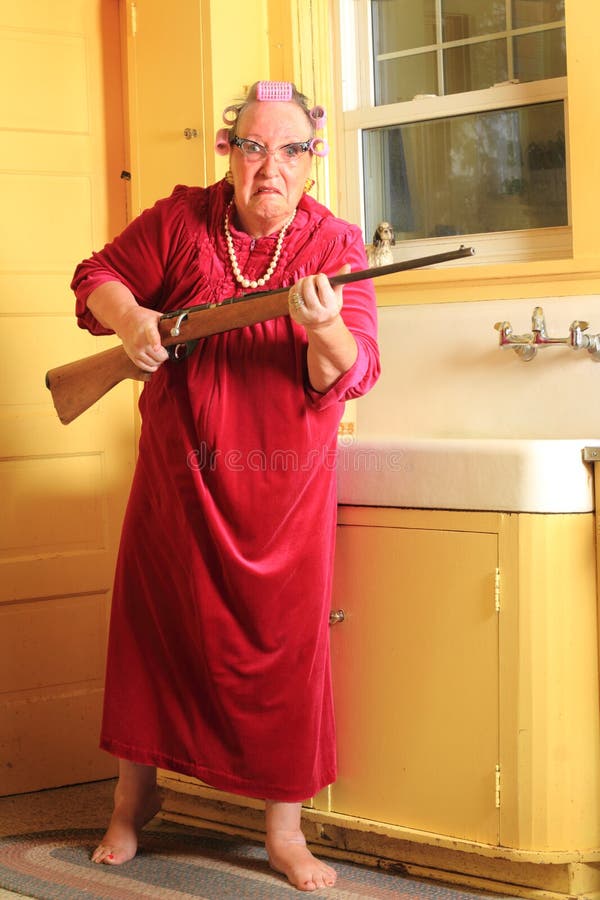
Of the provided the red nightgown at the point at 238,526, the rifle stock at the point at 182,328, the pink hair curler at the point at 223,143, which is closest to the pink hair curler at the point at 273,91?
the pink hair curler at the point at 223,143

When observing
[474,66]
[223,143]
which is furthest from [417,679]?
[474,66]

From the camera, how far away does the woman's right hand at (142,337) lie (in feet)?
6.17

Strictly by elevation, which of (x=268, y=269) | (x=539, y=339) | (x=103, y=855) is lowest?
(x=103, y=855)

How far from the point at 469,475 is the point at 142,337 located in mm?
635

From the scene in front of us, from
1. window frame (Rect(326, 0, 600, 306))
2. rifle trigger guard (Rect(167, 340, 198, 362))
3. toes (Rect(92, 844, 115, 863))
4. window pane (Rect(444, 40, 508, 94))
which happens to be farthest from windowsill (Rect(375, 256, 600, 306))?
toes (Rect(92, 844, 115, 863))

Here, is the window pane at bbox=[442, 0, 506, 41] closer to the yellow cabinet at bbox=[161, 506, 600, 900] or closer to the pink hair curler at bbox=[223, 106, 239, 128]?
the pink hair curler at bbox=[223, 106, 239, 128]

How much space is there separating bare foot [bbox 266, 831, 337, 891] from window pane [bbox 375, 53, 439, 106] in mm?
1765

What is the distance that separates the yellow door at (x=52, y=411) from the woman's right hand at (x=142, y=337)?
0.84 meters

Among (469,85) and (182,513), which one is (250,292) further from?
(469,85)

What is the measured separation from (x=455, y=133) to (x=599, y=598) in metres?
1.27

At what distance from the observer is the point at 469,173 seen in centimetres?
255

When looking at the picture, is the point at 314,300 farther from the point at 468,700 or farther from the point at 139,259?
the point at 468,700

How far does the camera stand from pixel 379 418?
102 inches

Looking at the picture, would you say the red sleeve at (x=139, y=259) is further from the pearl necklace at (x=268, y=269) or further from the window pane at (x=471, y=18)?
the window pane at (x=471, y=18)
